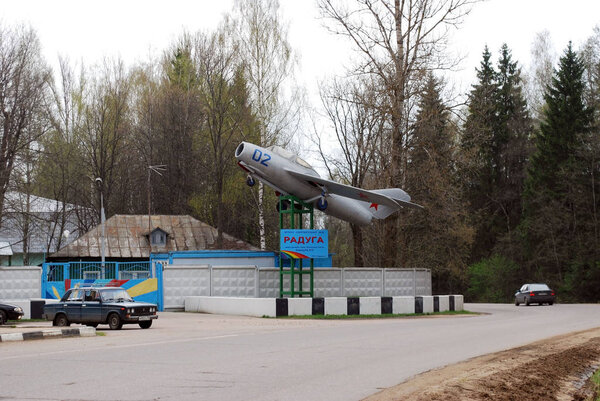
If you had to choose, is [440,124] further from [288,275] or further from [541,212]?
[541,212]

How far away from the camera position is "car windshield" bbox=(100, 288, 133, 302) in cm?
2347

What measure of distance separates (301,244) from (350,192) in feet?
10.9

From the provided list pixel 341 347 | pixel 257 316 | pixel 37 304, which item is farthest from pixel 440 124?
pixel 341 347

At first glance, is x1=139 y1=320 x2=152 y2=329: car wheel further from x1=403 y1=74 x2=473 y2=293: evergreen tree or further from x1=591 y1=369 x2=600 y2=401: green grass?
x1=403 y1=74 x2=473 y2=293: evergreen tree

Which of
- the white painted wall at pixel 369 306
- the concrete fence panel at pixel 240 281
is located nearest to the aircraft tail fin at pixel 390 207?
the white painted wall at pixel 369 306

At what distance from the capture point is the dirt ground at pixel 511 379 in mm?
9711

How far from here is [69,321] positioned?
77.9 ft

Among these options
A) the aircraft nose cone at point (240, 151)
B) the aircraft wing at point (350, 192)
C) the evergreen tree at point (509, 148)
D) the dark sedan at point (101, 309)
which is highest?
the evergreen tree at point (509, 148)

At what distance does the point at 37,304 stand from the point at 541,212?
143 ft

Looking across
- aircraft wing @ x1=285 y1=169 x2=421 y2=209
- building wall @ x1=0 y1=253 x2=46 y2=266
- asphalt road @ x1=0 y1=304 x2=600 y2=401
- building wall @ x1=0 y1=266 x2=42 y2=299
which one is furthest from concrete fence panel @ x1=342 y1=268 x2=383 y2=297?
building wall @ x1=0 y1=253 x2=46 y2=266

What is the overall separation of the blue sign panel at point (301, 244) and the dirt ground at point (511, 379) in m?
16.2

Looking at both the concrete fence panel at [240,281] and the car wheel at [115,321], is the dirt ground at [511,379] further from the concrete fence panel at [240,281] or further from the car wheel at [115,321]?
the concrete fence panel at [240,281]

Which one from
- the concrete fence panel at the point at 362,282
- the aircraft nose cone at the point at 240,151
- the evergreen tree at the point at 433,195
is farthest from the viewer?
the evergreen tree at the point at 433,195

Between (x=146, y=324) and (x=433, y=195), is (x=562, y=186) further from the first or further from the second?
(x=146, y=324)
